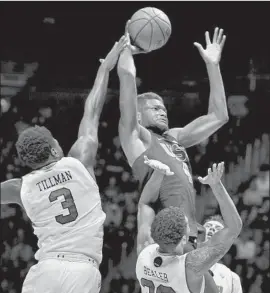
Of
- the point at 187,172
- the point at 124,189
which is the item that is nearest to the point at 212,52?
the point at 187,172

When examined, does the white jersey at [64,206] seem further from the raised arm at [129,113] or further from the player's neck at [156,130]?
the player's neck at [156,130]

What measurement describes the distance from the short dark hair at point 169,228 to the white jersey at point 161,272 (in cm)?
11

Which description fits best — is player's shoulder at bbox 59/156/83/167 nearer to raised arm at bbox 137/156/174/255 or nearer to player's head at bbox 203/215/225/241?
raised arm at bbox 137/156/174/255

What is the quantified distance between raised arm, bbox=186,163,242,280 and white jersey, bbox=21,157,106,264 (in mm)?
554

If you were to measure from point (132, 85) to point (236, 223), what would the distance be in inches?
52.9

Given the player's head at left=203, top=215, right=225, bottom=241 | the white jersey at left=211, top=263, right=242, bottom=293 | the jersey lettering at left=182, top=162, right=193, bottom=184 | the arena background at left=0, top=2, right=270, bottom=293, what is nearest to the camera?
the jersey lettering at left=182, top=162, right=193, bottom=184

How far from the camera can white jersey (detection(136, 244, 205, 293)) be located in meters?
3.85

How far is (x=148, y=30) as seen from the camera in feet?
16.5

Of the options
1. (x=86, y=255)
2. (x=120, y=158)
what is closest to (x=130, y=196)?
(x=120, y=158)

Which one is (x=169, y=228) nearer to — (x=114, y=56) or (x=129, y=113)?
(x=129, y=113)

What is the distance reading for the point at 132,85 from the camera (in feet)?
15.6

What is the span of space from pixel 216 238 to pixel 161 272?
36cm

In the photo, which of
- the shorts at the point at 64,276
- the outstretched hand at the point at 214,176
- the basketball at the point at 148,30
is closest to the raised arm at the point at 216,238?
the outstretched hand at the point at 214,176

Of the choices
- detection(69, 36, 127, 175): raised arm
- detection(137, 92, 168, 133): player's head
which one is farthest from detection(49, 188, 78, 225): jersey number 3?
detection(137, 92, 168, 133): player's head
